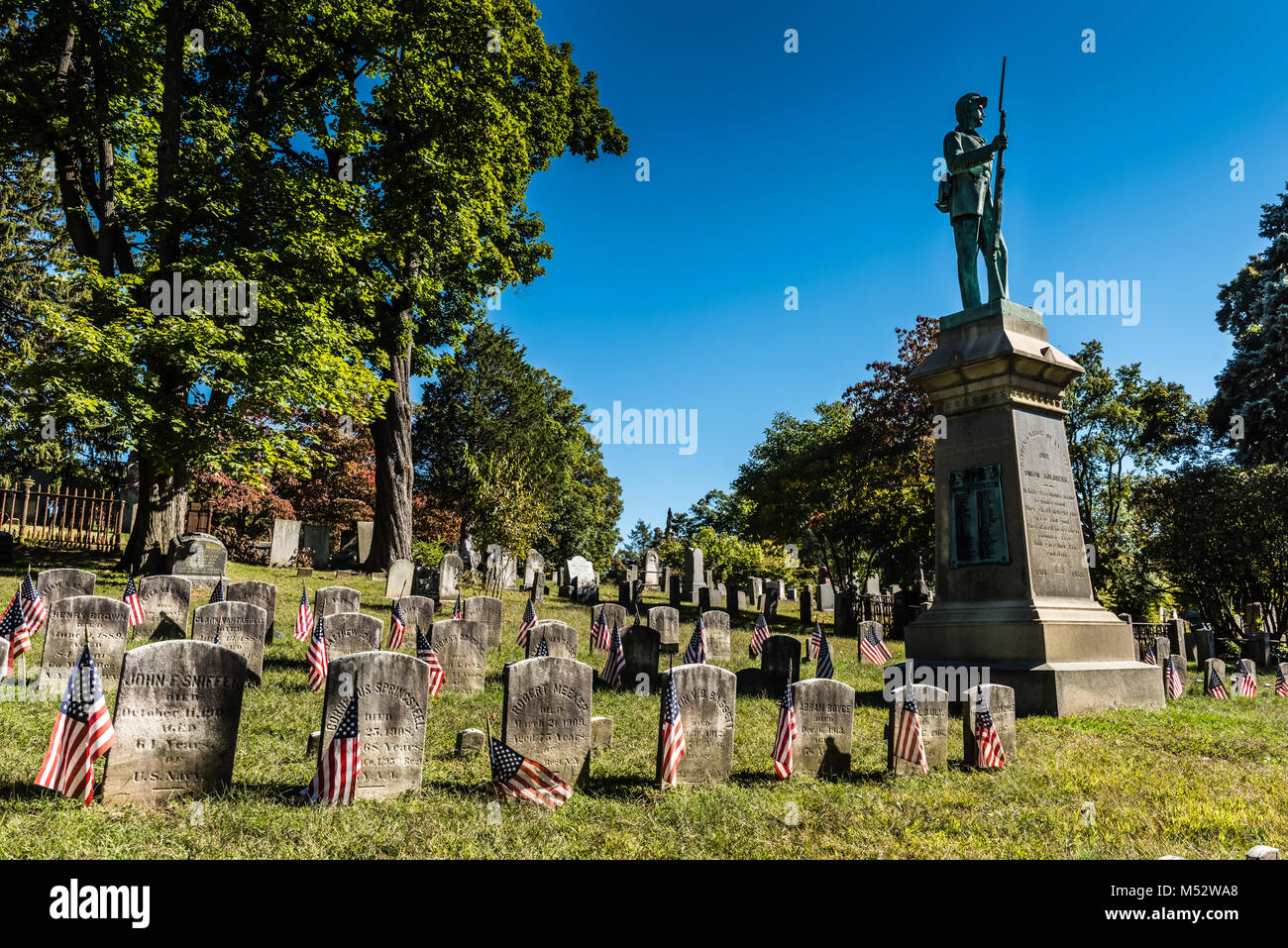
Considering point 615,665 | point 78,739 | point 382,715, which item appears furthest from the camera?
point 615,665

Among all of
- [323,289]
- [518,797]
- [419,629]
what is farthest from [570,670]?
[323,289]

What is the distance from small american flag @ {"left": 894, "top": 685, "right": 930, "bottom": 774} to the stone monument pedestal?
3520mm

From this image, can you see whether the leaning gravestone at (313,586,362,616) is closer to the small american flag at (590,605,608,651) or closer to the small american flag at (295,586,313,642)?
the small american flag at (295,586,313,642)

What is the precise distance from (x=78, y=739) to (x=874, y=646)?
37.9 ft

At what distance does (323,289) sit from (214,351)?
125 inches

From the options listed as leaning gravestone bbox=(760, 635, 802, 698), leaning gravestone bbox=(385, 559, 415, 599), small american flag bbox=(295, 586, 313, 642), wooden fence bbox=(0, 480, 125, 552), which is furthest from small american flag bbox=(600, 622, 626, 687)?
wooden fence bbox=(0, 480, 125, 552)

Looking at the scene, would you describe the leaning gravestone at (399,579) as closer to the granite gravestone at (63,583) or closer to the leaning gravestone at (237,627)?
the granite gravestone at (63,583)

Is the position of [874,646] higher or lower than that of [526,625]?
lower

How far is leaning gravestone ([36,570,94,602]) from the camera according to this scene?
10798 mm

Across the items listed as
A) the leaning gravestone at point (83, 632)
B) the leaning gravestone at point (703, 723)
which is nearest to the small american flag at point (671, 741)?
the leaning gravestone at point (703, 723)

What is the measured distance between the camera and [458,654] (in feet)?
29.0

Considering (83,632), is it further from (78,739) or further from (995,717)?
(995,717)

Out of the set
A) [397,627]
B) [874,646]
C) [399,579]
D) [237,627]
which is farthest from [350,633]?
[399,579]

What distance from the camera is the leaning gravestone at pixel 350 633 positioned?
347 inches
